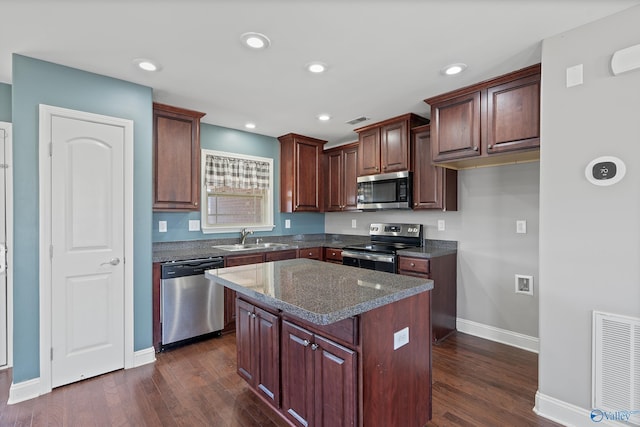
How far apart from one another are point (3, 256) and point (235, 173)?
2.43 meters

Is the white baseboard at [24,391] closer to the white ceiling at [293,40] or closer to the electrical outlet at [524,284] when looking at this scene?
the white ceiling at [293,40]

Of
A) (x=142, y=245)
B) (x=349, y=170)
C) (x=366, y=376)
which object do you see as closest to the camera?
(x=366, y=376)

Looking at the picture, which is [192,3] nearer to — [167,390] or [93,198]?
[93,198]

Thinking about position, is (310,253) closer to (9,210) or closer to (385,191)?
(385,191)

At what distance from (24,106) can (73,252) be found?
45.2 inches

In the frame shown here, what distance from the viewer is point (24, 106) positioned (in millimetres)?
2256

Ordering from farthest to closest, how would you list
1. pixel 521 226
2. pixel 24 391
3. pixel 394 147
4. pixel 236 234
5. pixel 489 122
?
pixel 236 234
pixel 394 147
pixel 521 226
pixel 489 122
pixel 24 391

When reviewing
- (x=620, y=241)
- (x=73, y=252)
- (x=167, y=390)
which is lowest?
(x=167, y=390)

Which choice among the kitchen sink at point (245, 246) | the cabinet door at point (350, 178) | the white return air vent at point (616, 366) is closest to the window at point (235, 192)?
the kitchen sink at point (245, 246)

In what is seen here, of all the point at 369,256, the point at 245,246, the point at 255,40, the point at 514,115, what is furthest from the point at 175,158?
the point at 514,115

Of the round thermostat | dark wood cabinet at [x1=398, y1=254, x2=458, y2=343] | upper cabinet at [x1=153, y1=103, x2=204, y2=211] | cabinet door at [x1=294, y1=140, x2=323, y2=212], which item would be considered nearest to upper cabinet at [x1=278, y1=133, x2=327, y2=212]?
cabinet door at [x1=294, y1=140, x2=323, y2=212]

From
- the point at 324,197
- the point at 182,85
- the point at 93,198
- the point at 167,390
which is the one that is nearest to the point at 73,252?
the point at 93,198

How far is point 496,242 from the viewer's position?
3.23 metres

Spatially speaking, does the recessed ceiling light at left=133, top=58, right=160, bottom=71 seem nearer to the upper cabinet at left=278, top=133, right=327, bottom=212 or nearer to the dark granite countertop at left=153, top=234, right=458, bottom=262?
the dark granite countertop at left=153, top=234, right=458, bottom=262
